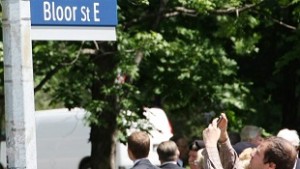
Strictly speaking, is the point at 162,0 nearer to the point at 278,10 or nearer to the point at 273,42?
the point at 278,10

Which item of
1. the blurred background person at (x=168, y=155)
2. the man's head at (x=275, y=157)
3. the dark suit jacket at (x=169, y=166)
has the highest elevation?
the man's head at (x=275, y=157)

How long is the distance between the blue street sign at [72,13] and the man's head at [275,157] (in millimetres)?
1552

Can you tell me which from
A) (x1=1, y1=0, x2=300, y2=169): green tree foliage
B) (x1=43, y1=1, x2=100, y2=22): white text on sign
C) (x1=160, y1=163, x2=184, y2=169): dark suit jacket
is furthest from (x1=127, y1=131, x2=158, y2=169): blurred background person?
(x1=1, y1=0, x2=300, y2=169): green tree foliage

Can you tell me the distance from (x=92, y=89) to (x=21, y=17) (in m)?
7.96

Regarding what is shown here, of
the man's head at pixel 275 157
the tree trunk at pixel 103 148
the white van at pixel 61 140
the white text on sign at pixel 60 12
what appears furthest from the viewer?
the white van at pixel 61 140

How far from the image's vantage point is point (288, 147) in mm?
5324

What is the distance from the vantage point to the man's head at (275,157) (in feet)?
17.4

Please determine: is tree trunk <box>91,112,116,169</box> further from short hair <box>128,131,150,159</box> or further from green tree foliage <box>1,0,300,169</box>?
short hair <box>128,131,150,159</box>

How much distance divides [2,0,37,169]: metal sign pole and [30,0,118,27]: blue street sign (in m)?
0.34

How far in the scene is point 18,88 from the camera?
5.75m

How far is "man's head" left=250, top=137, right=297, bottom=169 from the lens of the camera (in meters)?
5.31

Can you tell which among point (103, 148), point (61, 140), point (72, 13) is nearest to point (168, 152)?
point (72, 13)

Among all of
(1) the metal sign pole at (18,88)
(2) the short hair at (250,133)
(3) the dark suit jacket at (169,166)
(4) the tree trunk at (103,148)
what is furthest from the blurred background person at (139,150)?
(4) the tree trunk at (103,148)

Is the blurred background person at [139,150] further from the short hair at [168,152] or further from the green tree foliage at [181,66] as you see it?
the green tree foliage at [181,66]
